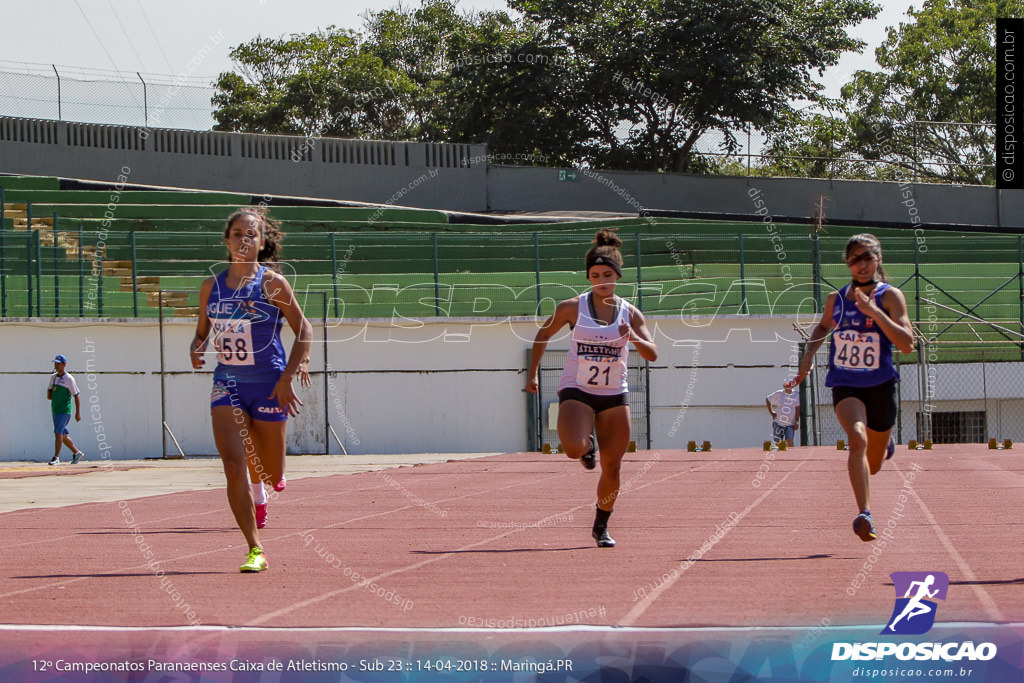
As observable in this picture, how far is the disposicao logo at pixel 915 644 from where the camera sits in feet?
13.0

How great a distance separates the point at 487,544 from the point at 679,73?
34.7 meters

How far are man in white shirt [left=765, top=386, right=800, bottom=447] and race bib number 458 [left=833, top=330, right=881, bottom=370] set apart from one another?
42.1 feet

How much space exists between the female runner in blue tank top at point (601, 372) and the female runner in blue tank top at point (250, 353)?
1604 millimetres

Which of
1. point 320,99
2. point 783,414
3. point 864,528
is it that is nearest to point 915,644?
point 864,528

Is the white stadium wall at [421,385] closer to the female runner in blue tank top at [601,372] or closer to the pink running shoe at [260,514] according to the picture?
the pink running shoe at [260,514]

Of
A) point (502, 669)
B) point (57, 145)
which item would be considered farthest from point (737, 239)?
point (502, 669)

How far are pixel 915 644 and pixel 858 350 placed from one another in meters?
3.23


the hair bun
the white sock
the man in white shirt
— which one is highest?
the hair bun

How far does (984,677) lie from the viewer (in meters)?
3.72

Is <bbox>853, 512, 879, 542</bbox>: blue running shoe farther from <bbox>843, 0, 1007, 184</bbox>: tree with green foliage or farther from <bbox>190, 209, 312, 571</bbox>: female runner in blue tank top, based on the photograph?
<bbox>843, 0, 1007, 184</bbox>: tree with green foliage

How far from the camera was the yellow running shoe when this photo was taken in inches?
240

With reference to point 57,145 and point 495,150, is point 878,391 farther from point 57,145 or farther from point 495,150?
point 495,150

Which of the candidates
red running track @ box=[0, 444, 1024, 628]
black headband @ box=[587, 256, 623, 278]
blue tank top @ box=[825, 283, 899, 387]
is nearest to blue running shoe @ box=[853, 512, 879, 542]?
red running track @ box=[0, 444, 1024, 628]

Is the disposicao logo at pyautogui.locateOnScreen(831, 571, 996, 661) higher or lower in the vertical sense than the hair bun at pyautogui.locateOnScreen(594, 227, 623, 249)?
lower
